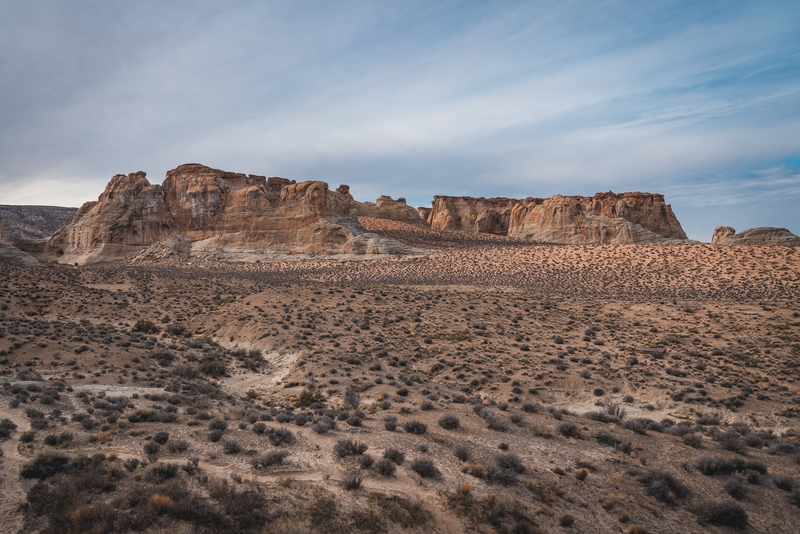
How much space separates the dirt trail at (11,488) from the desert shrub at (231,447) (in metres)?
2.84

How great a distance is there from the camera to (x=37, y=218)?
114938 millimetres

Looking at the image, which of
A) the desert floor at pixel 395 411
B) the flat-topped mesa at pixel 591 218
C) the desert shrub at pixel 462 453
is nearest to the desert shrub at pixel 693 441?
the desert floor at pixel 395 411

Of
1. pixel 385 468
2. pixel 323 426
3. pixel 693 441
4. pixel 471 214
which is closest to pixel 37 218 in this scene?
pixel 471 214

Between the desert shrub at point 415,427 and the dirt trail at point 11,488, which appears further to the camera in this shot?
the desert shrub at point 415,427

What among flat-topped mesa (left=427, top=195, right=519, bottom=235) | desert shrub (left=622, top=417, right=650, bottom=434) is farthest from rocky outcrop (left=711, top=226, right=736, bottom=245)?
desert shrub (left=622, top=417, right=650, bottom=434)

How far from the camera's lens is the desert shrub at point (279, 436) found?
8680 millimetres

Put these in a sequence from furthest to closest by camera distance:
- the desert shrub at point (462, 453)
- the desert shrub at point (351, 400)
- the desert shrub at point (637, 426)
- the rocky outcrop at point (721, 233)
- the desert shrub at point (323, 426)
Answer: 1. the rocky outcrop at point (721, 233)
2. the desert shrub at point (351, 400)
3. the desert shrub at point (637, 426)
4. the desert shrub at point (323, 426)
5. the desert shrub at point (462, 453)

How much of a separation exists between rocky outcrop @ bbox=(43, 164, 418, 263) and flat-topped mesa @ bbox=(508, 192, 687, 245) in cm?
5164

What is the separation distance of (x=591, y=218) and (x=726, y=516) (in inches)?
3805

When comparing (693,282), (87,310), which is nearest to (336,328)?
(87,310)

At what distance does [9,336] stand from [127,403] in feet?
30.4

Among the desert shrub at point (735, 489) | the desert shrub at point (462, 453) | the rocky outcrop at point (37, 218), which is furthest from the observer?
the rocky outcrop at point (37, 218)

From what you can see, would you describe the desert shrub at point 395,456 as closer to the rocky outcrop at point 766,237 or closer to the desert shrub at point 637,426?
the desert shrub at point 637,426

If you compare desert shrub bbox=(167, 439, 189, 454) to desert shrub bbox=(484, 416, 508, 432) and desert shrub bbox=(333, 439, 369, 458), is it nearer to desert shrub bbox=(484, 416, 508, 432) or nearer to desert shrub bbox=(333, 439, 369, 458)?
desert shrub bbox=(333, 439, 369, 458)
